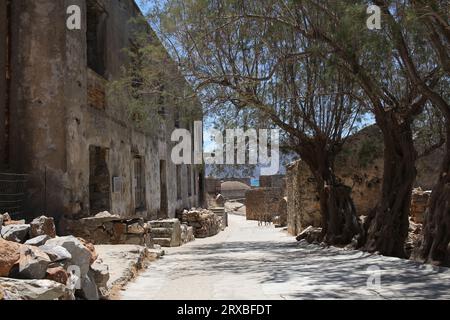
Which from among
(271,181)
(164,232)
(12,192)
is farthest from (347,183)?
(271,181)

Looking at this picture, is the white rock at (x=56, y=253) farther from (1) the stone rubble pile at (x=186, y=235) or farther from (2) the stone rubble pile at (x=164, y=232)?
(1) the stone rubble pile at (x=186, y=235)

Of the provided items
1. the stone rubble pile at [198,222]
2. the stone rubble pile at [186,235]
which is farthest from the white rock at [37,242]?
the stone rubble pile at [198,222]

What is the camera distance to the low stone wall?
3903 centimetres

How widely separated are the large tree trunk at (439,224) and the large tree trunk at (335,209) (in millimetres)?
4392

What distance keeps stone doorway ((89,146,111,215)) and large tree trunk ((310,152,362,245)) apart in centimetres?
593

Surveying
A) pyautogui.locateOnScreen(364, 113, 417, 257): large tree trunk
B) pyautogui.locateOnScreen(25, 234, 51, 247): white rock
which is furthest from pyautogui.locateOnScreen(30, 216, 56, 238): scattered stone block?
pyautogui.locateOnScreen(364, 113, 417, 257): large tree trunk

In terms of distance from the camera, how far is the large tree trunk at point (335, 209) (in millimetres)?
14117

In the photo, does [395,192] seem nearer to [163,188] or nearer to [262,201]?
[163,188]

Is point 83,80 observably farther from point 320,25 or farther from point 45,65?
point 320,25

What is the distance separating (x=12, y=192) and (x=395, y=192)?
25.4 feet

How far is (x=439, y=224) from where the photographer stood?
8.78 metres

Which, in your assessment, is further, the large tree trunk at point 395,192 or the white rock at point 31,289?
the large tree trunk at point 395,192

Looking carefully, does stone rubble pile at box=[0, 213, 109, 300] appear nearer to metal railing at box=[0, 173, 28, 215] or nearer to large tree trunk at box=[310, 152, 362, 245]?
metal railing at box=[0, 173, 28, 215]

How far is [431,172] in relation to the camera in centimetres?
2264
